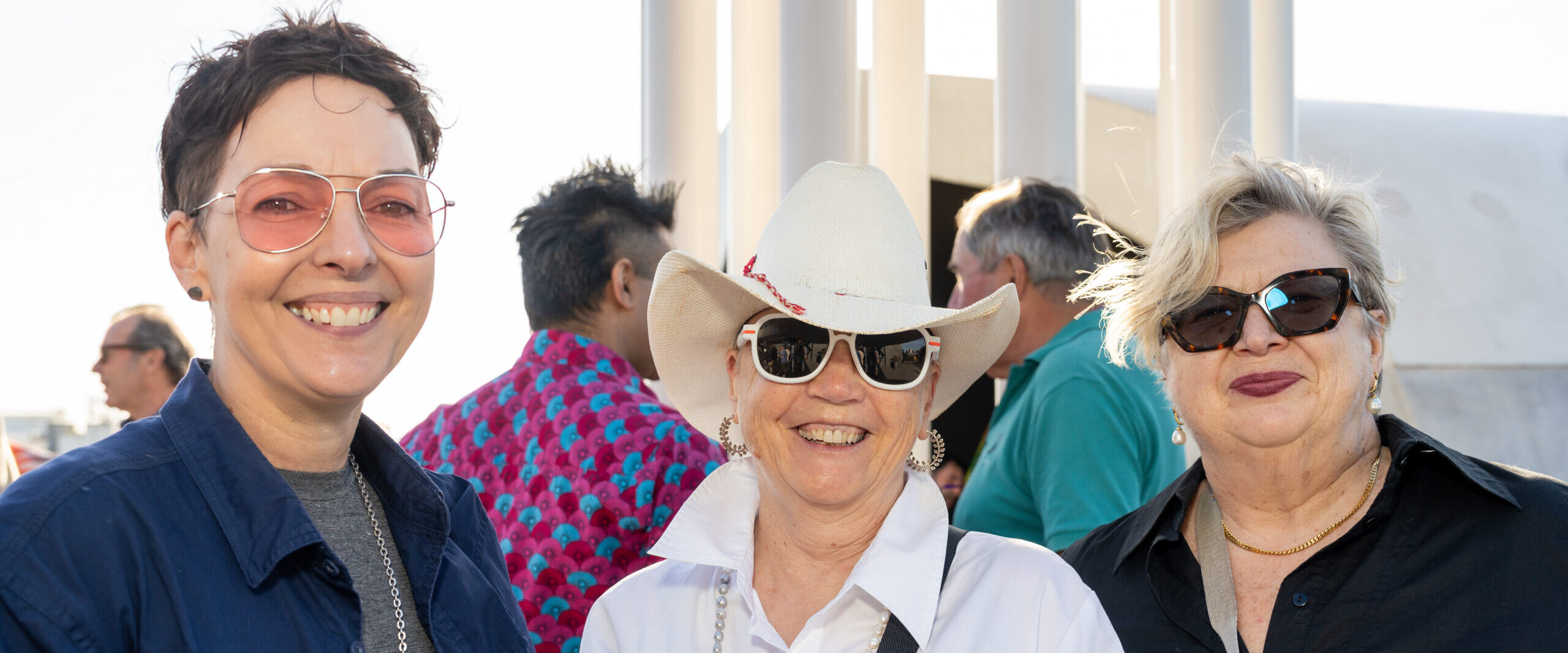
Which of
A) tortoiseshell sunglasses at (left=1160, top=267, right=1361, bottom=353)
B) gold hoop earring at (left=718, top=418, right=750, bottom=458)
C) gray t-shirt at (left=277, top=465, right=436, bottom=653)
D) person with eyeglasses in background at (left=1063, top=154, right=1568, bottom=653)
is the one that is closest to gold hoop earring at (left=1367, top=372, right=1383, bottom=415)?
person with eyeglasses in background at (left=1063, top=154, right=1568, bottom=653)

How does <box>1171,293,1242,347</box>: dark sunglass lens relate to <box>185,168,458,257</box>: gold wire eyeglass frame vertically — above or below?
below

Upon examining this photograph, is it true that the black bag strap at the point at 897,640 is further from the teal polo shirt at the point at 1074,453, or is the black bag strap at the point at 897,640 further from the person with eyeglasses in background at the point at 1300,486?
the teal polo shirt at the point at 1074,453

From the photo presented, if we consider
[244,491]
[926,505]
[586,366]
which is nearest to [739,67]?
[586,366]

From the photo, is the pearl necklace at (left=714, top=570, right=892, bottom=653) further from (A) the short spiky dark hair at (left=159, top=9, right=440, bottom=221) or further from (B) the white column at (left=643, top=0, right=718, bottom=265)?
(B) the white column at (left=643, top=0, right=718, bottom=265)

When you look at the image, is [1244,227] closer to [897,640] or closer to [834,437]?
[834,437]

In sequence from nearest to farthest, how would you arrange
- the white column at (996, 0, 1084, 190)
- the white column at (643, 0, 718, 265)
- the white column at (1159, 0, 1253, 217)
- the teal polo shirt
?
the teal polo shirt < the white column at (996, 0, 1084, 190) < the white column at (1159, 0, 1253, 217) < the white column at (643, 0, 718, 265)

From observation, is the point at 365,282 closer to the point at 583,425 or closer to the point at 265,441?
the point at 265,441

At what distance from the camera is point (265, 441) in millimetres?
2072

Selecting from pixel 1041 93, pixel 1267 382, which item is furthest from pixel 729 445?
pixel 1041 93

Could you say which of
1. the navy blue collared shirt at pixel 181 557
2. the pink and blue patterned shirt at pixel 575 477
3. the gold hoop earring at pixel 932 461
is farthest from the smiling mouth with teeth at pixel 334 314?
the gold hoop earring at pixel 932 461

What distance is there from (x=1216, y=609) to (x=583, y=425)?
5.46ft

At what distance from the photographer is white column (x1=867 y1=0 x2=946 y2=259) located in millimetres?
6840

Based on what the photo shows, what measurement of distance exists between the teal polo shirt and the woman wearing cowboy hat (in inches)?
35.3

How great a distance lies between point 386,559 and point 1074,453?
6.71ft
